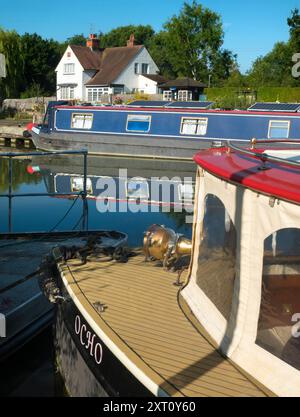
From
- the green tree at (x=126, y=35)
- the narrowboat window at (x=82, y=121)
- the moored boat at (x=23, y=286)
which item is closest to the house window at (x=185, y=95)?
the narrowboat window at (x=82, y=121)

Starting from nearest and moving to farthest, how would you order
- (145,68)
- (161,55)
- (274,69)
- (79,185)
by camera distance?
(79,185)
(274,69)
(145,68)
(161,55)

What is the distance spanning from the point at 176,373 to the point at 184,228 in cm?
1009

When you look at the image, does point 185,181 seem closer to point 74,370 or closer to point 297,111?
point 297,111

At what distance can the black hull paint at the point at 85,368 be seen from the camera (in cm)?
408

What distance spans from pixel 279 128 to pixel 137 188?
295 inches

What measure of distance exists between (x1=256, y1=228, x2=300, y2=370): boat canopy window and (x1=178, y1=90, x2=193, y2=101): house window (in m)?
44.3

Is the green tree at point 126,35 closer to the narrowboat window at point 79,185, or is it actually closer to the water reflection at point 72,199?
the water reflection at point 72,199

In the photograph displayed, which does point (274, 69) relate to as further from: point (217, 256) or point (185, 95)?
point (217, 256)

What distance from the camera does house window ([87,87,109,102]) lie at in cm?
5638

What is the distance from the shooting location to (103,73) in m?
57.9

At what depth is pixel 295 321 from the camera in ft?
12.5

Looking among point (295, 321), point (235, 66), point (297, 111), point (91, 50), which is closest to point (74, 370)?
point (295, 321)

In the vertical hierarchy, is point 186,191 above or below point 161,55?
below

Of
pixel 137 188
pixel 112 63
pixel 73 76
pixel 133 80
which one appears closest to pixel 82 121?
pixel 137 188
